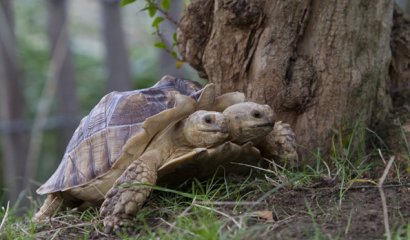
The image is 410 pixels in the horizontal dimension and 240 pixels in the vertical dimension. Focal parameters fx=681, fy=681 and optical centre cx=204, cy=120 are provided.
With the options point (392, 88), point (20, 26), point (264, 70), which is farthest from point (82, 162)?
point (20, 26)

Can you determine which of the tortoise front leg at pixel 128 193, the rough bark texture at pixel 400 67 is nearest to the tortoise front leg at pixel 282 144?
the tortoise front leg at pixel 128 193

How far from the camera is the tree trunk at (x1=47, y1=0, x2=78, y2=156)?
8.11m

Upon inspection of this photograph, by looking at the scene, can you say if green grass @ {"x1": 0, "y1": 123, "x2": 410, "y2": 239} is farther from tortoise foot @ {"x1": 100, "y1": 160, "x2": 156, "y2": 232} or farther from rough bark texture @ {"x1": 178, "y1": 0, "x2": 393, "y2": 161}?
rough bark texture @ {"x1": 178, "y1": 0, "x2": 393, "y2": 161}

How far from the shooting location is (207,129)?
9.96 ft

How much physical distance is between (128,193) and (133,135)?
35cm

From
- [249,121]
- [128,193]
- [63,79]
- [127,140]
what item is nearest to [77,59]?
[63,79]

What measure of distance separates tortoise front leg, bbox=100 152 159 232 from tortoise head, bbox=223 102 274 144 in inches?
16.8

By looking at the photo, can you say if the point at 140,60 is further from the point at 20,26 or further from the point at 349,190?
the point at 349,190

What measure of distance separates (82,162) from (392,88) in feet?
5.74

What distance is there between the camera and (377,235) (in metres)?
2.32

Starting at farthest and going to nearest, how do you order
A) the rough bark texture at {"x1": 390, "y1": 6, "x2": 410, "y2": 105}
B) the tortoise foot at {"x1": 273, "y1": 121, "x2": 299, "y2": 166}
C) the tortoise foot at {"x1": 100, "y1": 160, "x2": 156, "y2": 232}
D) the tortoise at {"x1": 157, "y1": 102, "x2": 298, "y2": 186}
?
the rough bark texture at {"x1": 390, "y1": 6, "x2": 410, "y2": 105} < the tortoise foot at {"x1": 273, "y1": 121, "x2": 299, "y2": 166} < the tortoise at {"x1": 157, "y1": 102, "x2": 298, "y2": 186} < the tortoise foot at {"x1": 100, "y1": 160, "x2": 156, "y2": 232}

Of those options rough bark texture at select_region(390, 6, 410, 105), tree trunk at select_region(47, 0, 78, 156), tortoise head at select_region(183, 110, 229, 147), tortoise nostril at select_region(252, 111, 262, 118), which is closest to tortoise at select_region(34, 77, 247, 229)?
tortoise head at select_region(183, 110, 229, 147)

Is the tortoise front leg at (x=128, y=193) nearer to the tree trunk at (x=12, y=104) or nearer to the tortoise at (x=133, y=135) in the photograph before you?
the tortoise at (x=133, y=135)

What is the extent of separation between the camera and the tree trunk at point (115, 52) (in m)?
7.90
